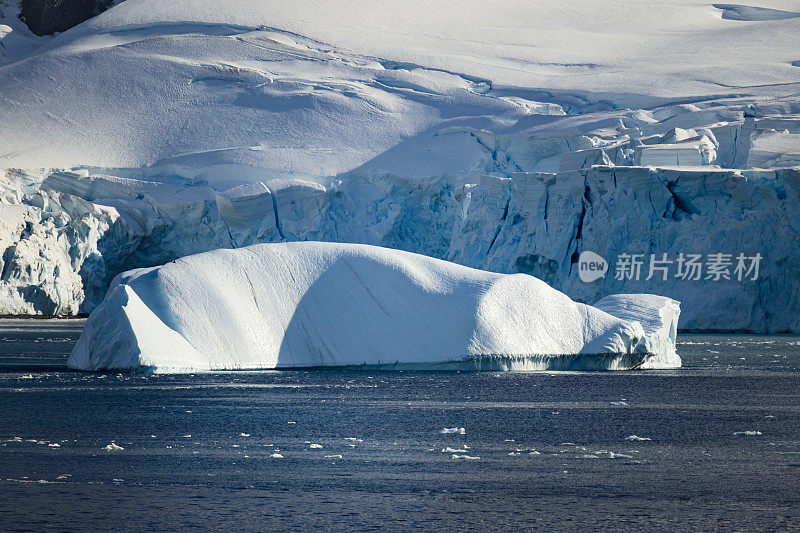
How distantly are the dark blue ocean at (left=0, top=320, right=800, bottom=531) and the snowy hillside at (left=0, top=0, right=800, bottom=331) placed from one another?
1031cm

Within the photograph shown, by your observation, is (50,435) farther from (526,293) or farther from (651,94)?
(651,94)

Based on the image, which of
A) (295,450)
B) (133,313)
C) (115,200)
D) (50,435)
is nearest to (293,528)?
(295,450)

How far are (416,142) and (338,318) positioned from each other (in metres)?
22.7

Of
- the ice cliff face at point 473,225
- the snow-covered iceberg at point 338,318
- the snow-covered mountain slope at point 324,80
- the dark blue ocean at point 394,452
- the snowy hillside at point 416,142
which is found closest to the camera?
the dark blue ocean at point 394,452

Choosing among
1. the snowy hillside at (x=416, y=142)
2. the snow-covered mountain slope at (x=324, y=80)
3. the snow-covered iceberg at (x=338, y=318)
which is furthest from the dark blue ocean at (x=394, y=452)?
the snow-covered mountain slope at (x=324, y=80)

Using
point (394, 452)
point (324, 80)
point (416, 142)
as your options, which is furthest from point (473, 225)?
point (394, 452)

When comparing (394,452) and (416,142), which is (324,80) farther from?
(394,452)

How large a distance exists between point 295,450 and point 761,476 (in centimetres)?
342

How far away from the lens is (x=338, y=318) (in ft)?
48.0

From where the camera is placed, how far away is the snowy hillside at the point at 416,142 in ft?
80.0

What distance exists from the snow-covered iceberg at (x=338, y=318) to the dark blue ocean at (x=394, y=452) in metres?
0.42

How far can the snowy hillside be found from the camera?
80.0 feet

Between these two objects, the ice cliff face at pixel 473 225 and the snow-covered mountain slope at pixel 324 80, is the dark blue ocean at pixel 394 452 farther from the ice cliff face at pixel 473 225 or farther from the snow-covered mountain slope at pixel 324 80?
the snow-covered mountain slope at pixel 324 80

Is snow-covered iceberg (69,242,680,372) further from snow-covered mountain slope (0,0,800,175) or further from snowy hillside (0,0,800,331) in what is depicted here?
snow-covered mountain slope (0,0,800,175)
